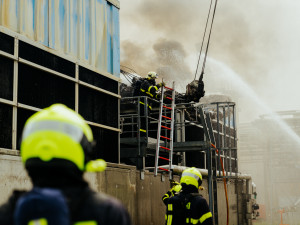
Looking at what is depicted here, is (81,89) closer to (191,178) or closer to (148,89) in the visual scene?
(148,89)

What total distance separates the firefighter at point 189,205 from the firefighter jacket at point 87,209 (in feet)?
13.2

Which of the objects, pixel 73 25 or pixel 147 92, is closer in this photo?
pixel 73 25

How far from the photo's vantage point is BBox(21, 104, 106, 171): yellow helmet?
198 cm

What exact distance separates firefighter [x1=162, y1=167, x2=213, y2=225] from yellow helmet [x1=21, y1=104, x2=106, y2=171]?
13.2 ft

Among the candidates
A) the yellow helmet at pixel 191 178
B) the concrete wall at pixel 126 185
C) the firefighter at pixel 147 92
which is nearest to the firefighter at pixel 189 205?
the yellow helmet at pixel 191 178

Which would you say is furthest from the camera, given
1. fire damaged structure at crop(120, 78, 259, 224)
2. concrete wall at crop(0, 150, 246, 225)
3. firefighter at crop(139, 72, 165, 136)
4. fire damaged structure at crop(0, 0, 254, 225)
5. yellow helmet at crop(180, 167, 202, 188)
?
firefighter at crop(139, 72, 165, 136)

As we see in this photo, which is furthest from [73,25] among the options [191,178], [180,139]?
[180,139]

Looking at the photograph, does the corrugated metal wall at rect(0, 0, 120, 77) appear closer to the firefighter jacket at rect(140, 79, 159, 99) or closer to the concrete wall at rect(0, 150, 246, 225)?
the firefighter jacket at rect(140, 79, 159, 99)

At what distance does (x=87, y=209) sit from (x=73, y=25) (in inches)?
339

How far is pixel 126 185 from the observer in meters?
11.0

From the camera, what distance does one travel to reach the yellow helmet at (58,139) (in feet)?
6.50

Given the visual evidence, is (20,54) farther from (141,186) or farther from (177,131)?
(177,131)

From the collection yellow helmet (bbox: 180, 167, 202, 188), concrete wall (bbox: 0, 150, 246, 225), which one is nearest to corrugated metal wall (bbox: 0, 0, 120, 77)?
concrete wall (bbox: 0, 150, 246, 225)

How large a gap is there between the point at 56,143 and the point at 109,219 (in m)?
0.33
